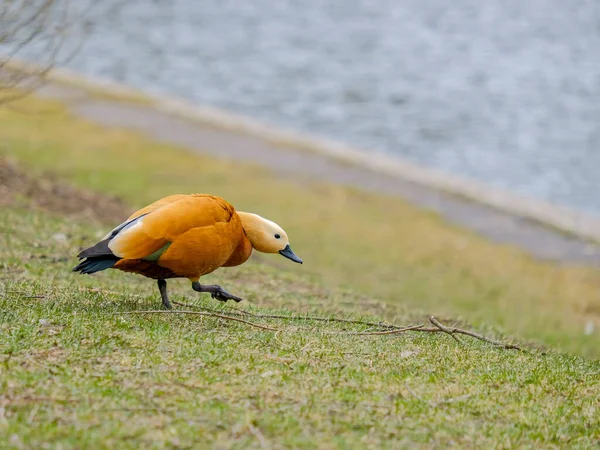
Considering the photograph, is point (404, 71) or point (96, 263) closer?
point (96, 263)

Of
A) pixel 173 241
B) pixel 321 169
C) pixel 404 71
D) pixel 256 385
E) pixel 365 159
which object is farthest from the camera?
pixel 404 71

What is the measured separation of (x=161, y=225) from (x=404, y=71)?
81.1ft

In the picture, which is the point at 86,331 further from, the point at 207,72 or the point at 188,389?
the point at 207,72

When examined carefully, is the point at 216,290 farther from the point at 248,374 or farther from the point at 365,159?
the point at 365,159

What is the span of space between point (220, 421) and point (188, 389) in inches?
16.3

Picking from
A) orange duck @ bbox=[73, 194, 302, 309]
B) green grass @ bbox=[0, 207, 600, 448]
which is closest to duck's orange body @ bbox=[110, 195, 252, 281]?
orange duck @ bbox=[73, 194, 302, 309]

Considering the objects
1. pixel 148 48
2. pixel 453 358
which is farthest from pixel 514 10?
pixel 453 358

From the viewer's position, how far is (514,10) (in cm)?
3947

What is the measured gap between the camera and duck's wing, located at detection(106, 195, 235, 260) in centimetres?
572

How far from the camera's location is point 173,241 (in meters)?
5.82

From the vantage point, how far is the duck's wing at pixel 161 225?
5.72 m

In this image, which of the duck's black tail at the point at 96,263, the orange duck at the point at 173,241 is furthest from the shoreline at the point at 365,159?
the duck's black tail at the point at 96,263

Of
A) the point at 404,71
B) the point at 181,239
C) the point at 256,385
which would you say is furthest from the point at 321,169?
the point at 404,71

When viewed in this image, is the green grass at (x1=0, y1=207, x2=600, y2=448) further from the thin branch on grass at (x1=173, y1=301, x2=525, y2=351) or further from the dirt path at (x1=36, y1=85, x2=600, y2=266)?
the dirt path at (x1=36, y1=85, x2=600, y2=266)
